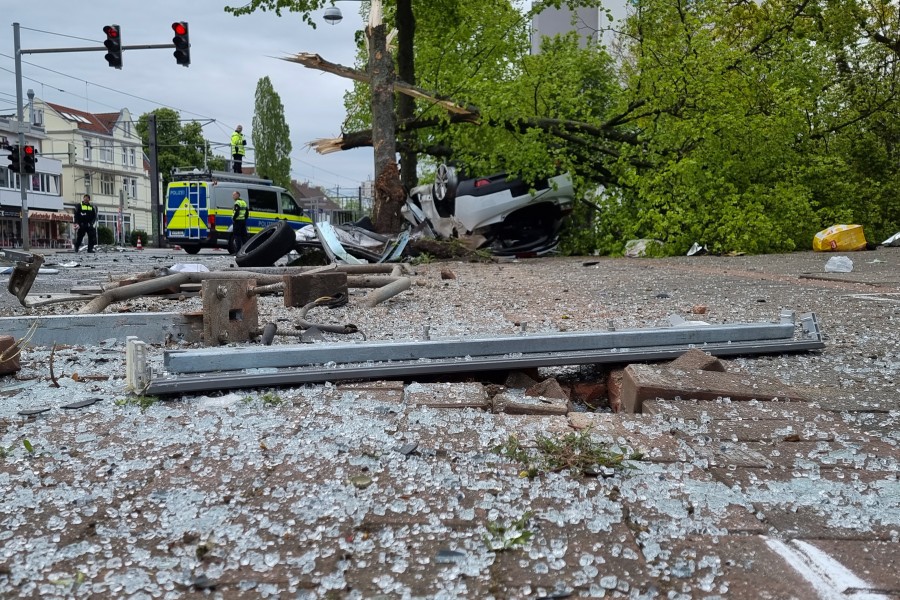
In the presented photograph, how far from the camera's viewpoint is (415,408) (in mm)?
2348

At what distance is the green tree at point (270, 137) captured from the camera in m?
72.9

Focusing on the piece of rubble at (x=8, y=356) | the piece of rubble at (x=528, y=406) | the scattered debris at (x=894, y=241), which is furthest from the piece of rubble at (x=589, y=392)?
the scattered debris at (x=894, y=241)

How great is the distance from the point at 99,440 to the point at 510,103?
39.3ft

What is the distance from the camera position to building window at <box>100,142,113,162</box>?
242 feet

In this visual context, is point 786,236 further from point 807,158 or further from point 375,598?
point 375,598

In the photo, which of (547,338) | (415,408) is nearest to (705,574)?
(415,408)

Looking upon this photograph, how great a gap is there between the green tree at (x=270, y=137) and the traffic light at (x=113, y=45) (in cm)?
5525

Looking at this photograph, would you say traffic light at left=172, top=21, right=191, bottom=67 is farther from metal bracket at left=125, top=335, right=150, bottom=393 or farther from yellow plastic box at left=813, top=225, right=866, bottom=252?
metal bracket at left=125, top=335, right=150, bottom=393

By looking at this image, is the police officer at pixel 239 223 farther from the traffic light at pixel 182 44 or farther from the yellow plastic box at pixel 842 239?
the yellow plastic box at pixel 842 239

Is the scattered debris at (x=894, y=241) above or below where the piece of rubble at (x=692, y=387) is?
above

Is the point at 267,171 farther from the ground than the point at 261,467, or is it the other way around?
the point at 267,171

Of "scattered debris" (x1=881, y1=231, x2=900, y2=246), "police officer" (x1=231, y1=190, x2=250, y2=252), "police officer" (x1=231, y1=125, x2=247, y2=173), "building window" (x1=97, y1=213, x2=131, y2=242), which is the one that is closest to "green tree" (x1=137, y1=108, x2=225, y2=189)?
"building window" (x1=97, y1=213, x2=131, y2=242)

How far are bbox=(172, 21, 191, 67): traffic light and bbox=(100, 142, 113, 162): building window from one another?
63118mm

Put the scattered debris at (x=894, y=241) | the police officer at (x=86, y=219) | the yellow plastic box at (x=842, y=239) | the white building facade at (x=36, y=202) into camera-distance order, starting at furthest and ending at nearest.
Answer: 1. the white building facade at (x=36, y=202)
2. the police officer at (x=86, y=219)
3. the scattered debris at (x=894, y=241)
4. the yellow plastic box at (x=842, y=239)
